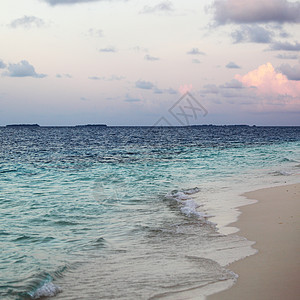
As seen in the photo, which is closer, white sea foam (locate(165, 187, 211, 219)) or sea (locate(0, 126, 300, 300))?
sea (locate(0, 126, 300, 300))

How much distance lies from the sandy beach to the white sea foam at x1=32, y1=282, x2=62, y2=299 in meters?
2.23

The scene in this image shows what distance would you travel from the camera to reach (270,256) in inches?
256

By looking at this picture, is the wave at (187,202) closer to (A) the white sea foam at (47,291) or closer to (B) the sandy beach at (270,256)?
(B) the sandy beach at (270,256)

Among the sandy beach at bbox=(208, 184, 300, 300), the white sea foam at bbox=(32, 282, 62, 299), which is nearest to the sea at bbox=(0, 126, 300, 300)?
the white sea foam at bbox=(32, 282, 62, 299)

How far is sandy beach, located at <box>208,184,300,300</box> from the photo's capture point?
5.10 meters

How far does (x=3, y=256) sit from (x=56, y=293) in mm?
2164

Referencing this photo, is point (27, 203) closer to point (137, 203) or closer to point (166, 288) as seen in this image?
point (137, 203)

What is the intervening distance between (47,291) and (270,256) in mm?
3625

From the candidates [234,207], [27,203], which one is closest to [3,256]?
[27,203]

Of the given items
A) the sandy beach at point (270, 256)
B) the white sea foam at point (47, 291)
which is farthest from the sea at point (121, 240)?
the sandy beach at point (270, 256)

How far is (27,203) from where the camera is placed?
501 inches

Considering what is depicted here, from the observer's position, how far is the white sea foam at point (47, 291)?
554cm

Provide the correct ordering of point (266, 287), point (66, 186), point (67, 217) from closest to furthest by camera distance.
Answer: point (266, 287) → point (67, 217) → point (66, 186)

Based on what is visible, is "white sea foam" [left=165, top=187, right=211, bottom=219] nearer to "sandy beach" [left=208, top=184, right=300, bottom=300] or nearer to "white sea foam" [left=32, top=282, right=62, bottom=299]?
"sandy beach" [left=208, top=184, right=300, bottom=300]
